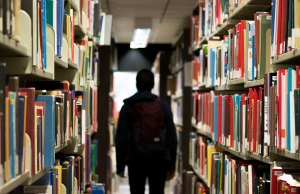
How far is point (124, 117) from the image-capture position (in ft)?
13.2

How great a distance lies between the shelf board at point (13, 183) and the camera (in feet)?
4.64

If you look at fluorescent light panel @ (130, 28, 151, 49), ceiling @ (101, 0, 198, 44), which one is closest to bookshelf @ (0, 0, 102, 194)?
ceiling @ (101, 0, 198, 44)

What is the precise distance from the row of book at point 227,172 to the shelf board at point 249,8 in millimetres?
888

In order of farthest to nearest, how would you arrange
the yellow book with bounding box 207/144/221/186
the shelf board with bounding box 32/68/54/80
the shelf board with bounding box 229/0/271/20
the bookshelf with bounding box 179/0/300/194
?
1. the yellow book with bounding box 207/144/221/186
2. the shelf board with bounding box 229/0/271/20
3. the bookshelf with bounding box 179/0/300/194
4. the shelf board with bounding box 32/68/54/80

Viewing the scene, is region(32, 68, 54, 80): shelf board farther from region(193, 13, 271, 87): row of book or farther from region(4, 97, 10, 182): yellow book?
region(193, 13, 271, 87): row of book

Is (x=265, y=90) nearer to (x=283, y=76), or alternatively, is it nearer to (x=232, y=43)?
(x=283, y=76)

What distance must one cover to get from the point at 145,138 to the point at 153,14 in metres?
3.06

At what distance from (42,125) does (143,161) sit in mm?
2113

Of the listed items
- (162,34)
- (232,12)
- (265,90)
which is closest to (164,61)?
(162,34)

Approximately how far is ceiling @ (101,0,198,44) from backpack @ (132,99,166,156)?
215 centimetres

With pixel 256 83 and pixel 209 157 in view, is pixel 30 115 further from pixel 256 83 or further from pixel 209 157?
pixel 209 157

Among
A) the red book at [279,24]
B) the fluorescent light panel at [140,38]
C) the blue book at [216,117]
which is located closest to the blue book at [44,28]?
the red book at [279,24]

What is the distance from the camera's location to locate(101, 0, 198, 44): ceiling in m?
5.88

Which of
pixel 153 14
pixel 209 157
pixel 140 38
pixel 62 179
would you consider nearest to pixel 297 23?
pixel 62 179
